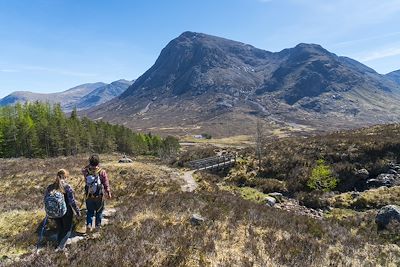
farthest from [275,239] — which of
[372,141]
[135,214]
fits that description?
[372,141]

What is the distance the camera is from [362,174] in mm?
35656

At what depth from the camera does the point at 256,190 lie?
36250 millimetres

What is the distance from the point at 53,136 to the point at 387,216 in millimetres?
67029

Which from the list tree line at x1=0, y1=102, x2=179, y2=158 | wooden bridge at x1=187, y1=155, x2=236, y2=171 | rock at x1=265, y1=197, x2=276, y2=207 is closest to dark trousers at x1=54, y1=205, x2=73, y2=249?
rock at x1=265, y1=197, x2=276, y2=207

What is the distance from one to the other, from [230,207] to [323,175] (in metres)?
18.5

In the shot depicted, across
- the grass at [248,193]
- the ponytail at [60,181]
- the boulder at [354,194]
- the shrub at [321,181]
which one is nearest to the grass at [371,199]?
the boulder at [354,194]

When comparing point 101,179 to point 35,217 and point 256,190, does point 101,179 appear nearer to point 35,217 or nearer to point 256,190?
point 35,217

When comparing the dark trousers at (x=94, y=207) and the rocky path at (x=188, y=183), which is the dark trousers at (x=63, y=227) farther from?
the rocky path at (x=188, y=183)

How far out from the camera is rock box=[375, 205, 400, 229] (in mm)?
19528

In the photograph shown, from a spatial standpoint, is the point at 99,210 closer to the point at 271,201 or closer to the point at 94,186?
the point at 94,186

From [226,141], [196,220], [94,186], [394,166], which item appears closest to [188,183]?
[196,220]

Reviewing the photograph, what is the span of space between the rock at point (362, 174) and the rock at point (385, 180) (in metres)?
1.36

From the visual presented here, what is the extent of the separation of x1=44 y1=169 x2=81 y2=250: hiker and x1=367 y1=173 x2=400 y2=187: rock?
3049 centimetres

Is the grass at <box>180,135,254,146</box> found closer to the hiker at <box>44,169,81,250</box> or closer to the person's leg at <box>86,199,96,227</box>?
the person's leg at <box>86,199,96,227</box>
